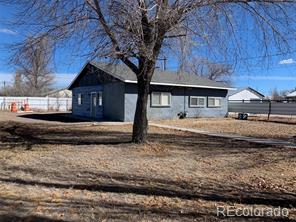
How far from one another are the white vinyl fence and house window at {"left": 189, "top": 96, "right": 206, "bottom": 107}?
66.4ft

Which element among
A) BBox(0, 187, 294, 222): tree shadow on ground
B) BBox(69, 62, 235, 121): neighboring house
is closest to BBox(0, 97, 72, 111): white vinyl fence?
BBox(69, 62, 235, 121): neighboring house

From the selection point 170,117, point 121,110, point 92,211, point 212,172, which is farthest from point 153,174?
point 170,117

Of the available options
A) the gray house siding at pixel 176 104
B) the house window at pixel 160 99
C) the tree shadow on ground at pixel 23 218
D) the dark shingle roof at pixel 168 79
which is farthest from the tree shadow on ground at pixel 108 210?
the house window at pixel 160 99

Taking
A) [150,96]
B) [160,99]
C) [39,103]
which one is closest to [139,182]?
[150,96]

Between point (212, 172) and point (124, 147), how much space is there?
382 centimetres

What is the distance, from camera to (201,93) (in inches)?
1163

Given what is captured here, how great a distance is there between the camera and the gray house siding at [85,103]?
27.6 meters

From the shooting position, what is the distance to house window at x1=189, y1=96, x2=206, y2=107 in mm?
28761

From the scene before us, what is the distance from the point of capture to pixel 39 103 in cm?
4475

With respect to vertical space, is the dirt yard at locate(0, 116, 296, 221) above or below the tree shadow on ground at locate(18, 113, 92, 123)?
below

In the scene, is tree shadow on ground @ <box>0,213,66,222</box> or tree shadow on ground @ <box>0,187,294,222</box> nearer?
tree shadow on ground @ <box>0,213,66,222</box>

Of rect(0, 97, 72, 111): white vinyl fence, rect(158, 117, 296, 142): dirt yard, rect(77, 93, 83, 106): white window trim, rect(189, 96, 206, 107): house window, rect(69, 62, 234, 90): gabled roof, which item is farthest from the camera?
rect(0, 97, 72, 111): white vinyl fence

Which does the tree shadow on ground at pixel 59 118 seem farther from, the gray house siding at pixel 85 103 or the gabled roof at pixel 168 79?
the gabled roof at pixel 168 79

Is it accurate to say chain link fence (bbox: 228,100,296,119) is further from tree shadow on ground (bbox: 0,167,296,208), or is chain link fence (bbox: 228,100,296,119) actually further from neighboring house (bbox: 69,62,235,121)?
tree shadow on ground (bbox: 0,167,296,208)
